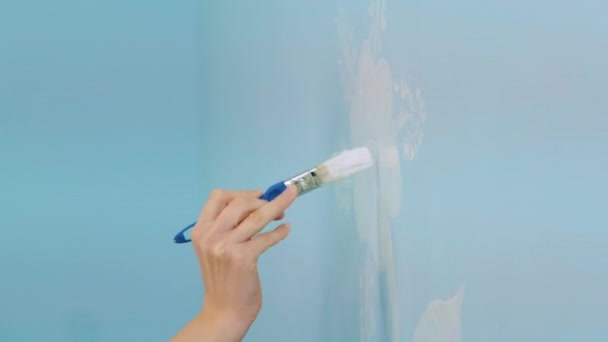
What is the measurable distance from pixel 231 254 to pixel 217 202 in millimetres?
60

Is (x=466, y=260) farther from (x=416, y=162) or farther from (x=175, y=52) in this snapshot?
(x=175, y=52)

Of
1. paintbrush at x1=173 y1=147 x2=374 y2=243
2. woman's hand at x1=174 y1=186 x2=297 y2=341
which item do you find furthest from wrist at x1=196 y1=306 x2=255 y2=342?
paintbrush at x1=173 y1=147 x2=374 y2=243

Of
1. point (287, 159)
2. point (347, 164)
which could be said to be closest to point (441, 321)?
point (347, 164)

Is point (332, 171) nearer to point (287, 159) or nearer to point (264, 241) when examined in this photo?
point (264, 241)

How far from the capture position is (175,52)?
4.41 ft

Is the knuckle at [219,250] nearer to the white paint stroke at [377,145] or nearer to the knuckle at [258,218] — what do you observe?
the knuckle at [258,218]

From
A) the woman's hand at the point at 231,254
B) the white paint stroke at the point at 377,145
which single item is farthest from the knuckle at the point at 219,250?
the white paint stroke at the point at 377,145

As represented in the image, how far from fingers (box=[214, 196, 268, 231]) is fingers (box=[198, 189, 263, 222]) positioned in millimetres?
21

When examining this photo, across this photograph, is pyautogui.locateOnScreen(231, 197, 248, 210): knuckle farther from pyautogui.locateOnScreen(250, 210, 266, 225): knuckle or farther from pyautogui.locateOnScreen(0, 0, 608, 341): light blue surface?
pyautogui.locateOnScreen(0, 0, 608, 341): light blue surface

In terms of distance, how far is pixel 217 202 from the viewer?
609 millimetres

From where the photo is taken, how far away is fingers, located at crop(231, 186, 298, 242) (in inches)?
22.1

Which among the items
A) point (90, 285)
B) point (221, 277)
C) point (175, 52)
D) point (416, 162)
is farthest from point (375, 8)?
point (90, 285)

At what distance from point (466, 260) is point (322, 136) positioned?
342mm

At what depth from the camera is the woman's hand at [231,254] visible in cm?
57
